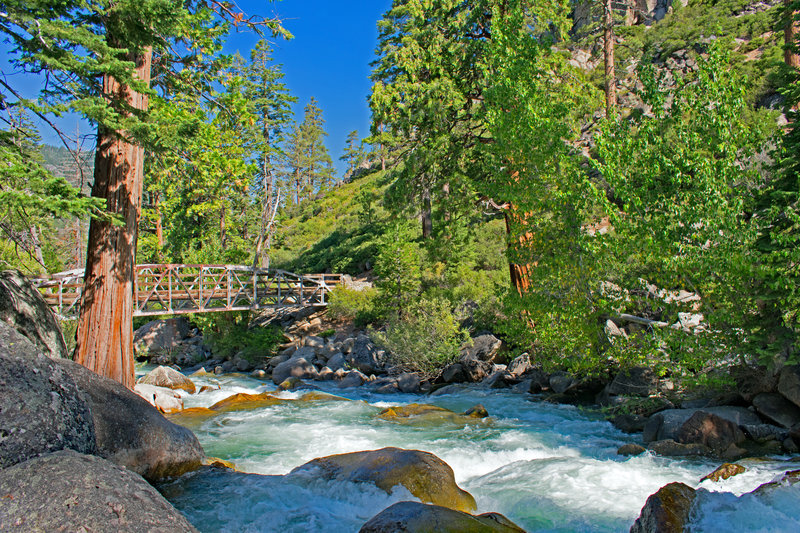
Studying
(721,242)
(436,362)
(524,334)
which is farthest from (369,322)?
(721,242)

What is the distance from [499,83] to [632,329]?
20.1 feet

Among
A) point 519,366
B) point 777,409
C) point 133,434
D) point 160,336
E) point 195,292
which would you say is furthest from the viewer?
point 160,336

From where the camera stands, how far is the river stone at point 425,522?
11.8ft

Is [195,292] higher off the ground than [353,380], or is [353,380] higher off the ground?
[195,292]

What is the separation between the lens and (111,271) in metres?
7.33

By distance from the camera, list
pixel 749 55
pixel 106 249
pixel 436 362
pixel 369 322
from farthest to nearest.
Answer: pixel 749 55 → pixel 369 322 → pixel 436 362 → pixel 106 249

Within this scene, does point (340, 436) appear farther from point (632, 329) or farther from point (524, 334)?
point (632, 329)

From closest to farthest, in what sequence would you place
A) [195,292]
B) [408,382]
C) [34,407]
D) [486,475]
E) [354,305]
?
[34,407]
[486,475]
[408,382]
[195,292]
[354,305]

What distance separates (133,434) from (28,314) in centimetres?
187

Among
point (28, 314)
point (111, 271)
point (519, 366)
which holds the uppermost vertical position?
point (111, 271)

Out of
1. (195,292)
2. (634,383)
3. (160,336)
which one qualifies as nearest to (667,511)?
(634,383)

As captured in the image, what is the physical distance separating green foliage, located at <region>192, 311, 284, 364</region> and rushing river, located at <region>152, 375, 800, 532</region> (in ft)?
29.0

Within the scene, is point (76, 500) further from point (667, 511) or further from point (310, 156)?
point (310, 156)

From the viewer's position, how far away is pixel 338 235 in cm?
3350
